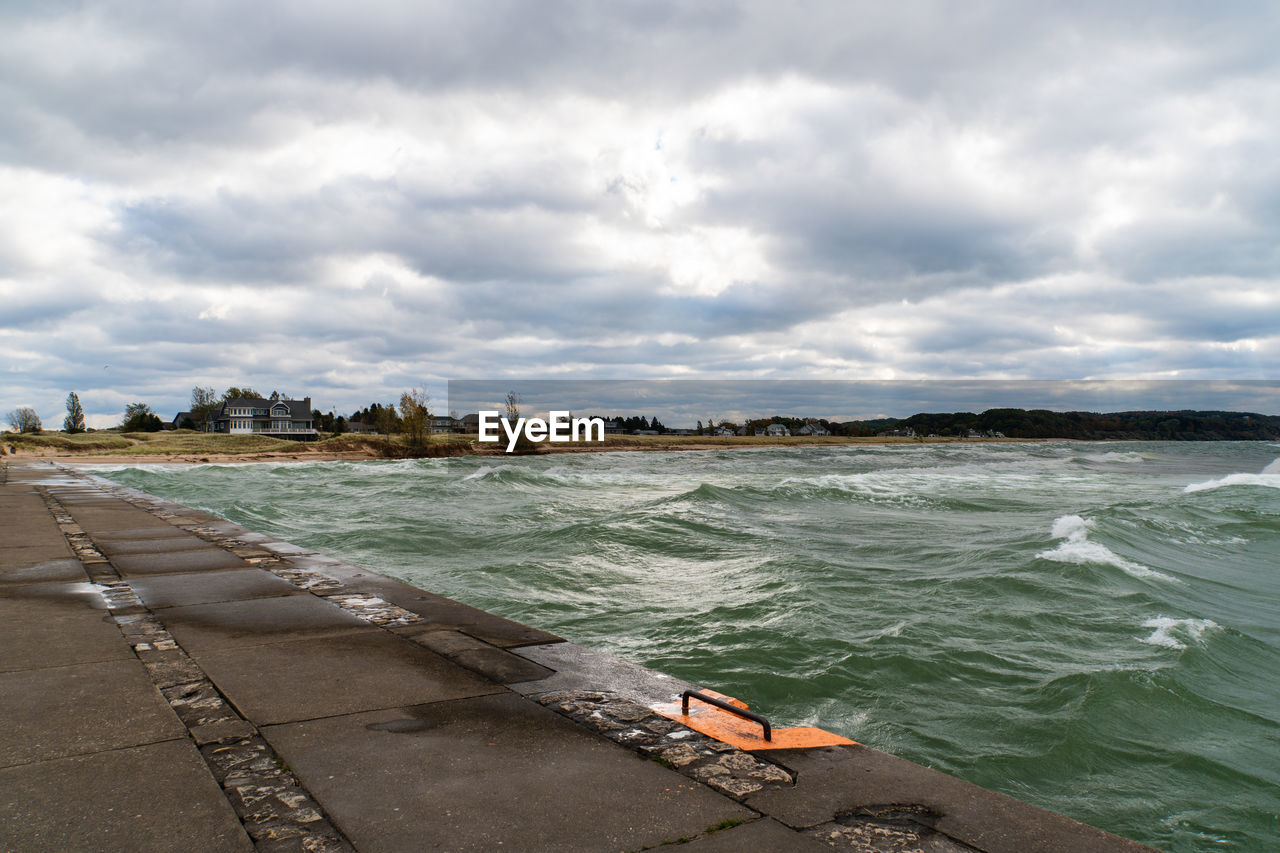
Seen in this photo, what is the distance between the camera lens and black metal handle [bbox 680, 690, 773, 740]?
113 inches

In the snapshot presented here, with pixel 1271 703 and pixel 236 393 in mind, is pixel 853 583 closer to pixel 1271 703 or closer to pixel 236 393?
pixel 1271 703

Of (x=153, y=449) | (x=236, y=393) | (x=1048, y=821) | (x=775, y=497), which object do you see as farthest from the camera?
(x=236, y=393)

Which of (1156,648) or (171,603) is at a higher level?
(171,603)

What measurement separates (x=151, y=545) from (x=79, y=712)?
21.1ft

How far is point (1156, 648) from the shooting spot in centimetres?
632

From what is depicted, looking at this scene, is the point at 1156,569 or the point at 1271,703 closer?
the point at 1271,703

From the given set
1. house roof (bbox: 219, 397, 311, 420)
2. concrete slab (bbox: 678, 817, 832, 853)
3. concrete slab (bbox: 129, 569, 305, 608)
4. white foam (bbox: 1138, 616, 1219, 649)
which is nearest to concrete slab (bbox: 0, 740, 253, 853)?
concrete slab (bbox: 678, 817, 832, 853)

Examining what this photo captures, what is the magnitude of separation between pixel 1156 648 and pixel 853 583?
333 centimetres

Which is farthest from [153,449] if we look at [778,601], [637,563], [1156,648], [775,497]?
[1156,648]

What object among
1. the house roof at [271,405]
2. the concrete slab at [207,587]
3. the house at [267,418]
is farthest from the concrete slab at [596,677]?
the house roof at [271,405]

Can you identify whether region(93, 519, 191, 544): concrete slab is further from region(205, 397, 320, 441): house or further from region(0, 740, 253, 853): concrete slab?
region(205, 397, 320, 441): house

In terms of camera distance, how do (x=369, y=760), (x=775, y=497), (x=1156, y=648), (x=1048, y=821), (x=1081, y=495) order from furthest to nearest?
(x=1081, y=495)
(x=775, y=497)
(x=1156, y=648)
(x=369, y=760)
(x=1048, y=821)

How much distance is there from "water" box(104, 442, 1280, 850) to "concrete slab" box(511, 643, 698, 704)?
1412 millimetres

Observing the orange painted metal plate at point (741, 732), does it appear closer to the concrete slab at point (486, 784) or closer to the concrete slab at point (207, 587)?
the concrete slab at point (486, 784)
